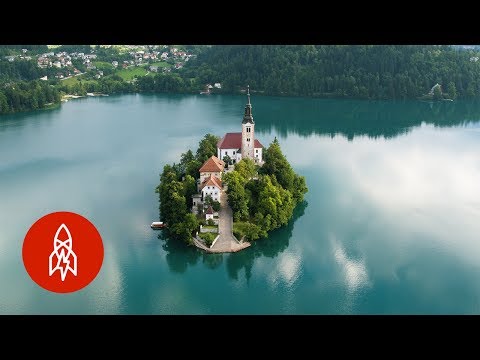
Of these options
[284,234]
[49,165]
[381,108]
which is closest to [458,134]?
[381,108]

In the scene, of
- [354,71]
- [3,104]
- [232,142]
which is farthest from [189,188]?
[354,71]

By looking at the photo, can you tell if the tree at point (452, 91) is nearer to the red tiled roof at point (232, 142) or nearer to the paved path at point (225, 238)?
the red tiled roof at point (232, 142)

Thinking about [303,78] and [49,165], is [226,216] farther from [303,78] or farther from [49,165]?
A: [303,78]

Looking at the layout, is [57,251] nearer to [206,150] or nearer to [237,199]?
[237,199]

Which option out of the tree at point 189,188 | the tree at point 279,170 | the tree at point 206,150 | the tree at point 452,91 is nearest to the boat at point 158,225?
the tree at point 189,188

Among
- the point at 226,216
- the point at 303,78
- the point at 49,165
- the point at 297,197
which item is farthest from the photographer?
the point at 303,78

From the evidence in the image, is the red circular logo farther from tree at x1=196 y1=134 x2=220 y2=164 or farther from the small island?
tree at x1=196 y1=134 x2=220 y2=164
